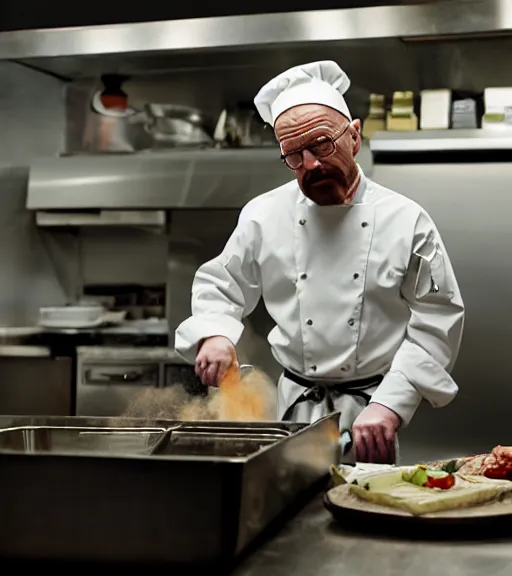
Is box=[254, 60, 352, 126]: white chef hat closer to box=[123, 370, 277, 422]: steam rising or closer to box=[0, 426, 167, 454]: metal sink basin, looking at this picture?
box=[123, 370, 277, 422]: steam rising

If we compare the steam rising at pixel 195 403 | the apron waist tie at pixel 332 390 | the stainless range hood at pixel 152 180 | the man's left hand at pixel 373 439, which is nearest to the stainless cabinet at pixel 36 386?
the steam rising at pixel 195 403

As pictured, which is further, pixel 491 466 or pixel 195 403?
pixel 195 403

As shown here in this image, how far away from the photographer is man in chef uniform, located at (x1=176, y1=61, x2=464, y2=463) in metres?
1.78

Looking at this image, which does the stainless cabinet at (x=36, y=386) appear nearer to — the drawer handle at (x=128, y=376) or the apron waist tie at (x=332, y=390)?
the drawer handle at (x=128, y=376)

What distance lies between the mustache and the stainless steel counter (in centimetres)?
102

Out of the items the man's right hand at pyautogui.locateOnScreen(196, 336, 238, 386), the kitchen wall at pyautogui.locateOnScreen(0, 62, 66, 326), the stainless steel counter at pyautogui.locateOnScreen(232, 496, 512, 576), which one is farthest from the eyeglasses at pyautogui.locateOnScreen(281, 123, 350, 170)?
the kitchen wall at pyautogui.locateOnScreen(0, 62, 66, 326)

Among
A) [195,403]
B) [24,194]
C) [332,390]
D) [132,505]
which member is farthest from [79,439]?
[24,194]

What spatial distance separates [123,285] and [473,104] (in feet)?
4.56

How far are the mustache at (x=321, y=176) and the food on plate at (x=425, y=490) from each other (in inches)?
36.0

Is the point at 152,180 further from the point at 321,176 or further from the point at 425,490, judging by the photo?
the point at 425,490

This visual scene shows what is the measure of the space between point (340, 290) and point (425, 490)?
91 cm

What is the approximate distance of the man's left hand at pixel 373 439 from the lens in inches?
58.9

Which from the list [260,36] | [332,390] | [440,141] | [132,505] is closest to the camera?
[132,505]

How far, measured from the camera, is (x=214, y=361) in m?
1.61
